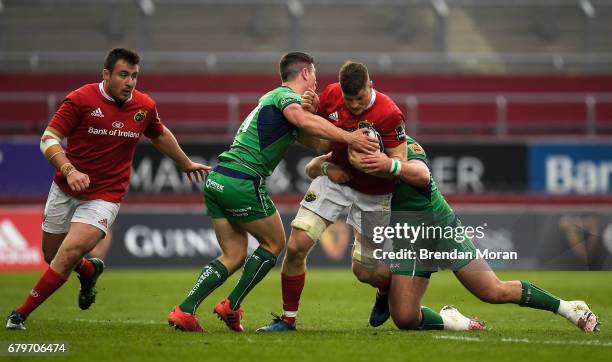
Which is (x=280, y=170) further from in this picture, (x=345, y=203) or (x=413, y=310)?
(x=413, y=310)

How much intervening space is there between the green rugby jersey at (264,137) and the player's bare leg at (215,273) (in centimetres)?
56

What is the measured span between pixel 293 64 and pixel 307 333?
228cm

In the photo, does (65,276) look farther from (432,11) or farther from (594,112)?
(432,11)

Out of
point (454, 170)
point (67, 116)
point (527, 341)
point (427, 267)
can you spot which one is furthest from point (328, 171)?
point (454, 170)

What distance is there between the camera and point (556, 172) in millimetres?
22688

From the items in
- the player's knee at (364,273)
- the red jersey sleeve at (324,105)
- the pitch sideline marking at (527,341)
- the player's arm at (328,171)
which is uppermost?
the red jersey sleeve at (324,105)

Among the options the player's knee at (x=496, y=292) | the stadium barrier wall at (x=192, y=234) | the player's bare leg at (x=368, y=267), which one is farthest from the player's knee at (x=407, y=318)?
the stadium barrier wall at (x=192, y=234)

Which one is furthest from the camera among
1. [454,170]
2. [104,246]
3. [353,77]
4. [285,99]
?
[454,170]

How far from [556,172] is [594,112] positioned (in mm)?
2021

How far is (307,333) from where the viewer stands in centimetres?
925

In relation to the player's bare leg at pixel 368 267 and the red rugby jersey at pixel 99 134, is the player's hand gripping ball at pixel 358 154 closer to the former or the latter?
the player's bare leg at pixel 368 267

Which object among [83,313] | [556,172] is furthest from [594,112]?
[83,313]

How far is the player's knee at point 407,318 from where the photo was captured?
9.31 meters

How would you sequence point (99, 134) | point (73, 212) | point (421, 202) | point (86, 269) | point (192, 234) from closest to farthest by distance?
point (421, 202)
point (99, 134)
point (73, 212)
point (86, 269)
point (192, 234)
